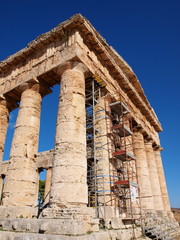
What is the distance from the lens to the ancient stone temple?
7.20 metres

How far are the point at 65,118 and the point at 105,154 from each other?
2984 millimetres

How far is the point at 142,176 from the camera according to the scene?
1548 cm

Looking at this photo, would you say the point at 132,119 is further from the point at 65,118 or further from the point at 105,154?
the point at 65,118

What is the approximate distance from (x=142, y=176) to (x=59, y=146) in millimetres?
9516

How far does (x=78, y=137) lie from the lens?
8469 millimetres

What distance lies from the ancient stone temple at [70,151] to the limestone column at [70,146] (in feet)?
0.12

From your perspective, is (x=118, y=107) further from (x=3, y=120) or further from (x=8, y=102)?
(x=3, y=120)

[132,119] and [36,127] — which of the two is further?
[132,119]

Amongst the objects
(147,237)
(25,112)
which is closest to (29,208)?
(25,112)

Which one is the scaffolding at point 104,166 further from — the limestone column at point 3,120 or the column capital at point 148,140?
the column capital at point 148,140

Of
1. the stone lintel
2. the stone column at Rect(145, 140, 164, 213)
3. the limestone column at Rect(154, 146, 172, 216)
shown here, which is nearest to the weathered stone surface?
the stone lintel

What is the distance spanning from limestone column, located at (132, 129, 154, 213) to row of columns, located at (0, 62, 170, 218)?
8241 mm

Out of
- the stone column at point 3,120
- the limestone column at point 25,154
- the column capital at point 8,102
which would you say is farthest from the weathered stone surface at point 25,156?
the stone column at point 3,120

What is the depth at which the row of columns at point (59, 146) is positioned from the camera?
24.7 ft
